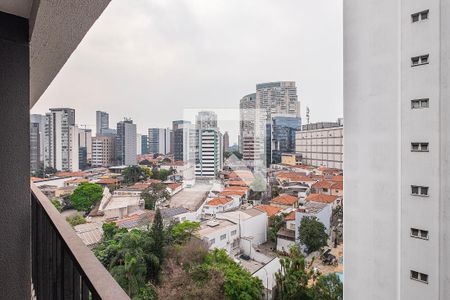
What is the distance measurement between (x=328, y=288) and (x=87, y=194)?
3.57m

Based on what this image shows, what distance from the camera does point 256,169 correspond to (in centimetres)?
428

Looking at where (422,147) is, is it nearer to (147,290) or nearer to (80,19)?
(80,19)

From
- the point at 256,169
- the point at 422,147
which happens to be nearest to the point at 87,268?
the point at 422,147

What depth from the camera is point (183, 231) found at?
16.0 ft

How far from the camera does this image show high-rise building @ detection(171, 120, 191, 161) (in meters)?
4.86

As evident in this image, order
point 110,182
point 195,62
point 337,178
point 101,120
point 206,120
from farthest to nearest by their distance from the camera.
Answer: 1. point 195,62
2. point 206,120
3. point 101,120
4. point 110,182
5. point 337,178

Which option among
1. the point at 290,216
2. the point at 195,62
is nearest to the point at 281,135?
the point at 290,216

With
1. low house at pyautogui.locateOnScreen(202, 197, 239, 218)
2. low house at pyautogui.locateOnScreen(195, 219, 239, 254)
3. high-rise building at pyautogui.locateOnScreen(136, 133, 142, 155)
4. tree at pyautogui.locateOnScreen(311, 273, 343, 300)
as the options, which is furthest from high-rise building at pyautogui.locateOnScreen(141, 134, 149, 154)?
tree at pyautogui.locateOnScreen(311, 273, 343, 300)

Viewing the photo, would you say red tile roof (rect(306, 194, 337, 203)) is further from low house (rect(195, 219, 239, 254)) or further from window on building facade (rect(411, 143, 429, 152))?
low house (rect(195, 219, 239, 254))

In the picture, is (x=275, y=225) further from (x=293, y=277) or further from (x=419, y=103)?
(x=419, y=103)

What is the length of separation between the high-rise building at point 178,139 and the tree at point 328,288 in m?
2.92

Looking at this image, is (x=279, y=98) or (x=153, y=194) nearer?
(x=279, y=98)

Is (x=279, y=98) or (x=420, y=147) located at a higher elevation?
(x=279, y=98)

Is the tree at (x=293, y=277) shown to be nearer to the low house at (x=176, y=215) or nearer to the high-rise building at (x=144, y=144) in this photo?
the low house at (x=176, y=215)
